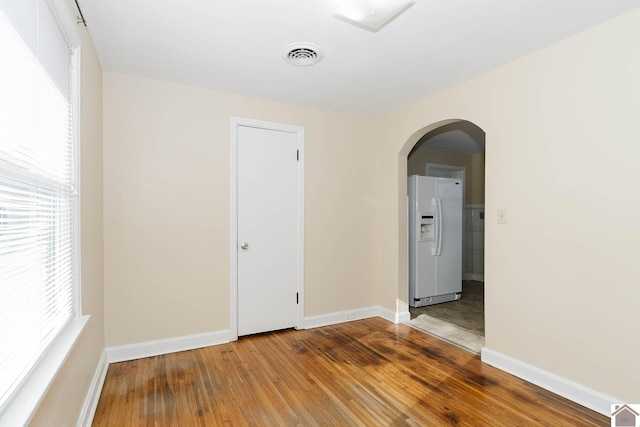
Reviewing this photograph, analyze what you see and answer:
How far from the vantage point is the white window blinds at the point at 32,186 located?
3.56 feet

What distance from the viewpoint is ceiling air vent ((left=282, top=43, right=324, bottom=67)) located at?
7.78 feet

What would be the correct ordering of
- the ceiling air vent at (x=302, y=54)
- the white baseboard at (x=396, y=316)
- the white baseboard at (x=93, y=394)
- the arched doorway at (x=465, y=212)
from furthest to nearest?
the white baseboard at (x=396, y=316) → the arched doorway at (x=465, y=212) → the ceiling air vent at (x=302, y=54) → the white baseboard at (x=93, y=394)

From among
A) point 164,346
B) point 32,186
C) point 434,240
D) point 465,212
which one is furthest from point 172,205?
point 465,212

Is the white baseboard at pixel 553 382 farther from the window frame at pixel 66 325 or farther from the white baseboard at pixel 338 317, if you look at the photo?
the window frame at pixel 66 325

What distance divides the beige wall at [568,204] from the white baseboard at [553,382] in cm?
5

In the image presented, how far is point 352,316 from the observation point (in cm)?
394

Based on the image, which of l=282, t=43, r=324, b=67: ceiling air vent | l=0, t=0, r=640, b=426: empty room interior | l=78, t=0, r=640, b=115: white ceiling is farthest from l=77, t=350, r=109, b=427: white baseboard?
l=282, t=43, r=324, b=67: ceiling air vent

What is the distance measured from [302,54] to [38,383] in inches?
95.1

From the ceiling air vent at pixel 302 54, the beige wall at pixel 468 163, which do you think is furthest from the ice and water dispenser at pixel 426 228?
the ceiling air vent at pixel 302 54

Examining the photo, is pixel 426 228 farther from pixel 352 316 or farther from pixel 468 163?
pixel 468 163

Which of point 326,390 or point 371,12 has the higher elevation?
point 371,12

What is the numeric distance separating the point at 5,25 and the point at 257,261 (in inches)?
104

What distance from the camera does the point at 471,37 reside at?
2.26 meters

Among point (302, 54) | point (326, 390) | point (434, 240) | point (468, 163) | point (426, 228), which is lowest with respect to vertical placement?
point (326, 390)
